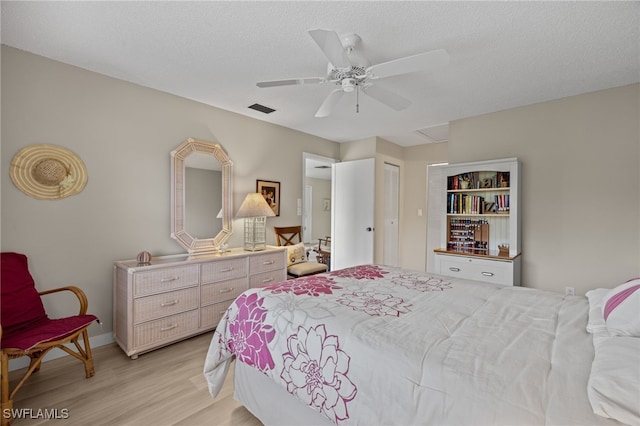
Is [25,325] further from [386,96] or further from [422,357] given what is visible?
[386,96]

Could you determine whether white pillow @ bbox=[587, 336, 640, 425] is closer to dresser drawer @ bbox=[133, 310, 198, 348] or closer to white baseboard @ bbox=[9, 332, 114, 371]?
dresser drawer @ bbox=[133, 310, 198, 348]

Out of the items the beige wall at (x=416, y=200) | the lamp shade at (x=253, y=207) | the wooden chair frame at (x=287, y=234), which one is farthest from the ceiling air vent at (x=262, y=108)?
the beige wall at (x=416, y=200)

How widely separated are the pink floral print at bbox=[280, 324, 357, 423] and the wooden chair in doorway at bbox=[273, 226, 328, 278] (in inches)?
93.8

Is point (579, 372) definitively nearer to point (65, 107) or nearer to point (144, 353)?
point (144, 353)

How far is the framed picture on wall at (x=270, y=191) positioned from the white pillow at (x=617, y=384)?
138 inches

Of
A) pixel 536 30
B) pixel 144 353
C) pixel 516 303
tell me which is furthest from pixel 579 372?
pixel 144 353

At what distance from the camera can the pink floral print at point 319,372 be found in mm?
1203

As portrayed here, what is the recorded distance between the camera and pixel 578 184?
9.96 ft

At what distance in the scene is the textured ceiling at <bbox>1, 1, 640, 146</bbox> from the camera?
1.75 m

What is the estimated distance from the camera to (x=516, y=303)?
5.37 ft

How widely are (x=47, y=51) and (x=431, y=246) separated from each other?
16.6 feet

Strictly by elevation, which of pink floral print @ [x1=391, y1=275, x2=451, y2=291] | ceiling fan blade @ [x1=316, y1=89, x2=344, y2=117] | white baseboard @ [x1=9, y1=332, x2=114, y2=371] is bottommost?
white baseboard @ [x1=9, y1=332, x2=114, y2=371]

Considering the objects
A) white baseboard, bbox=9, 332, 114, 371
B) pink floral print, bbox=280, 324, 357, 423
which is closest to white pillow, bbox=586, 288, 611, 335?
pink floral print, bbox=280, 324, 357, 423

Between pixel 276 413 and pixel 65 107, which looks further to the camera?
pixel 65 107
